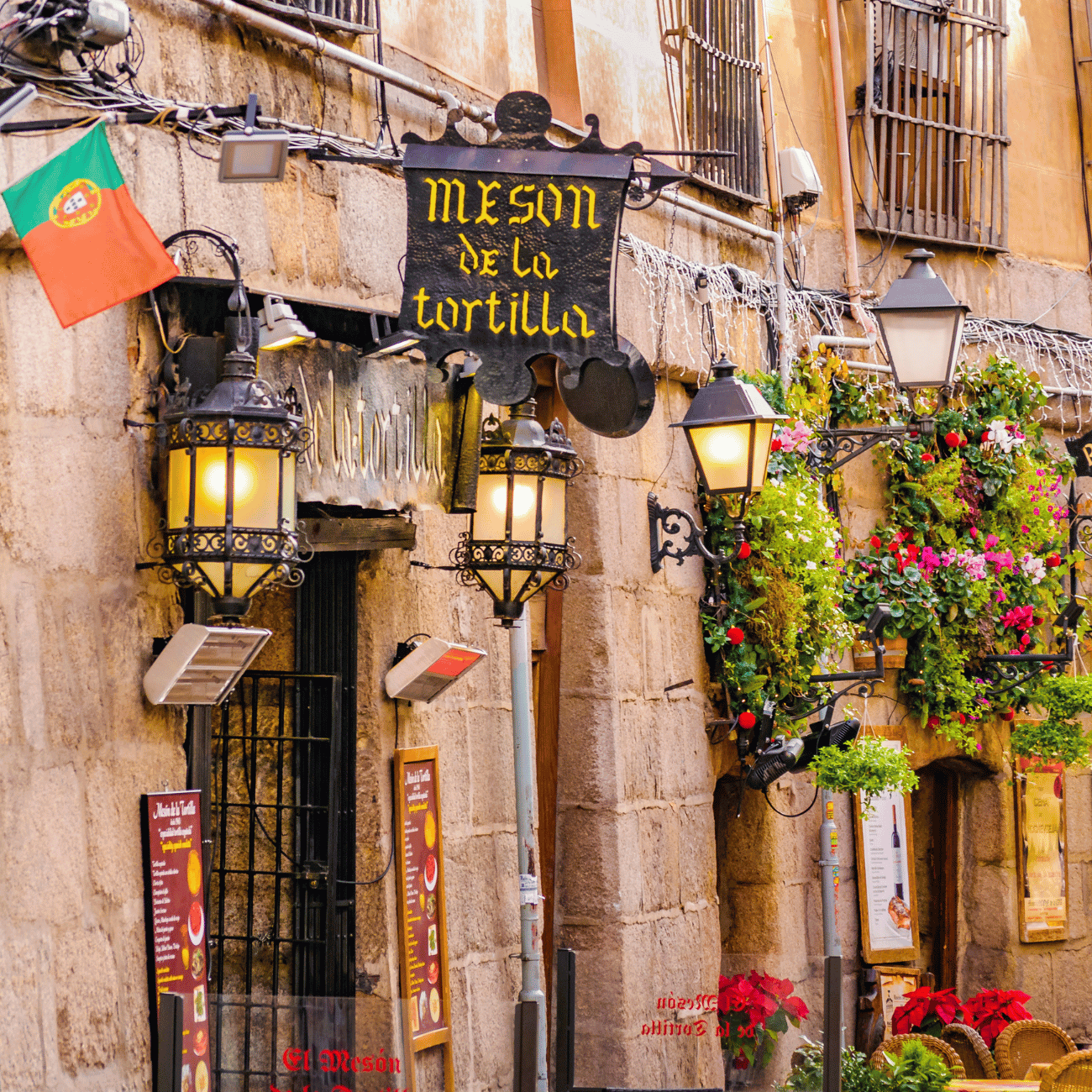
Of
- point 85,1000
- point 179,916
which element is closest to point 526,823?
point 179,916

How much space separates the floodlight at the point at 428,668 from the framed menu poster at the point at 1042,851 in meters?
5.11

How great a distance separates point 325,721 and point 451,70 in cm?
270

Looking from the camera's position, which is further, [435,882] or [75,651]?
[435,882]

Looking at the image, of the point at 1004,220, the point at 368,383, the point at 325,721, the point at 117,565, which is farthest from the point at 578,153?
the point at 1004,220

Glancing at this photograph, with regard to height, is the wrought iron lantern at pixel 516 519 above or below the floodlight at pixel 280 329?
below

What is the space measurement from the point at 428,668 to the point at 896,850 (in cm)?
442

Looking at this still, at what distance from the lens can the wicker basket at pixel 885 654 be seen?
9188 millimetres

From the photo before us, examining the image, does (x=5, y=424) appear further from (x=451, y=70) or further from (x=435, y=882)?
(x=451, y=70)

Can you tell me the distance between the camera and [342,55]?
6.04 metres

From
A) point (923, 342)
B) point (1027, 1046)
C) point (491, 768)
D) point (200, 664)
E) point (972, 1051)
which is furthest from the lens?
point (972, 1051)

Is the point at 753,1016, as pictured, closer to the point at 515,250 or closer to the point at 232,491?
the point at 232,491

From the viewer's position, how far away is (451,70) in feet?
22.7

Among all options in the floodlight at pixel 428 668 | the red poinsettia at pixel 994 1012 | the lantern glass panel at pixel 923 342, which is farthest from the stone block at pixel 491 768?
the red poinsettia at pixel 994 1012

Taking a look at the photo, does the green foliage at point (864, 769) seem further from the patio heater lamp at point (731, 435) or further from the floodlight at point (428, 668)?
the floodlight at point (428, 668)
